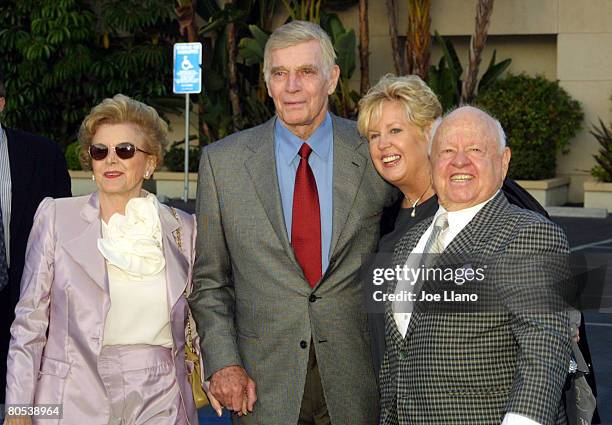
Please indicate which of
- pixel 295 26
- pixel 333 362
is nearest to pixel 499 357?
pixel 333 362

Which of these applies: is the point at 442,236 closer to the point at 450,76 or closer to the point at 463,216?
the point at 463,216

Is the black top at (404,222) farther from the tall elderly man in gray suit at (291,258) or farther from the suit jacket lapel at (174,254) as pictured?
the suit jacket lapel at (174,254)

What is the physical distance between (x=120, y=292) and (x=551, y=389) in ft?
5.41

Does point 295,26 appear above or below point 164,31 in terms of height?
below

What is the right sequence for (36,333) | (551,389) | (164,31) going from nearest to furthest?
1. (551,389)
2. (36,333)
3. (164,31)

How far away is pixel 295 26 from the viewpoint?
13.8 ft

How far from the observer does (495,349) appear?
3.20 m

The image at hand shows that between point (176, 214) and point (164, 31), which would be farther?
point (164, 31)

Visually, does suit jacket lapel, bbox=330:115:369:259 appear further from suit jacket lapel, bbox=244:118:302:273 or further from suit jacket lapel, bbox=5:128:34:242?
suit jacket lapel, bbox=5:128:34:242

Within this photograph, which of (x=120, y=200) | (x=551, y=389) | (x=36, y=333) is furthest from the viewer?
(x=120, y=200)

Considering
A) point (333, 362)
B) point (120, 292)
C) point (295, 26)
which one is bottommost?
point (333, 362)

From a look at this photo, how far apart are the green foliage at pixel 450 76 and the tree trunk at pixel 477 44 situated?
0.80 feet

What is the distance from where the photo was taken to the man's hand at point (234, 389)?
4.09 m

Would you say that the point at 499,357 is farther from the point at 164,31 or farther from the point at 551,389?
the point at 164,31
